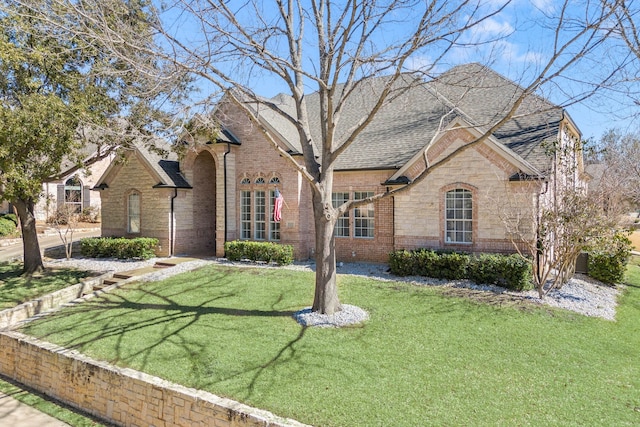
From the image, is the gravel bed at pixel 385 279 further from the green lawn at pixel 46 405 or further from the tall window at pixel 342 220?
the green lawn at pixel 46 405

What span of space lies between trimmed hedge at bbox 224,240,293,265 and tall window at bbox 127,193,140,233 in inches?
244

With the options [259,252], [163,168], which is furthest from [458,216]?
[163,168]

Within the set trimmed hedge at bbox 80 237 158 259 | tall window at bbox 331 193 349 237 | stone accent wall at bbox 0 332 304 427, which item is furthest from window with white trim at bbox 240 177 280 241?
stone accent wall at bbox 0 332 304 427

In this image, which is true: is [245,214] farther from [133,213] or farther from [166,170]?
[133,213]

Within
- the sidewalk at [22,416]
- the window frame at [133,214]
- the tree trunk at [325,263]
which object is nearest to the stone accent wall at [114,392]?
the sidewalk at [22,416]

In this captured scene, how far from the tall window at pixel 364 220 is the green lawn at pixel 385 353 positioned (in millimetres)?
4909

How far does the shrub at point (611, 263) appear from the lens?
45.6 ft

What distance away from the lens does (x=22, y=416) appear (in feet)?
26.0

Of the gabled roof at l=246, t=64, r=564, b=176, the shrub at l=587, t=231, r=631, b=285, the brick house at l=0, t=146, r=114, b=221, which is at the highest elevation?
the gabled roof at l=246, t=64, r=564, b=176

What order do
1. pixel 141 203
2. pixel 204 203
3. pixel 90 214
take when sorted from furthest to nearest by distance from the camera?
pixel 90 214 → pixel 204 203 → pixel 141 203

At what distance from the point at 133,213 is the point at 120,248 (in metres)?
2.81

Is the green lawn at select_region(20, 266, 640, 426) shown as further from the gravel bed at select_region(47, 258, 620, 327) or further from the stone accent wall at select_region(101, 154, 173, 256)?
the stone accent wall at select_region(101, 154, 173, 256)

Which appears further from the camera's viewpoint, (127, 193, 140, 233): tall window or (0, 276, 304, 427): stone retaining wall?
(127, 193, 140, 233): tall window

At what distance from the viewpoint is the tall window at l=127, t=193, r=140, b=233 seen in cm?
2116
